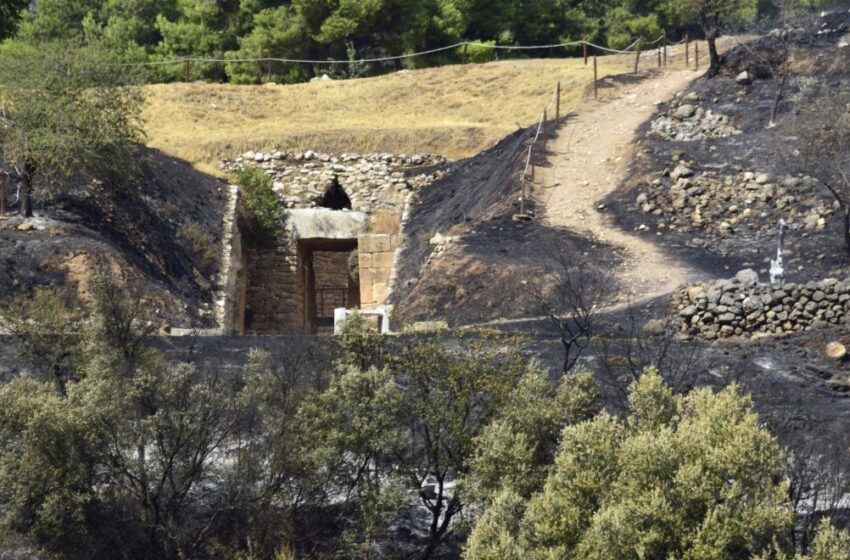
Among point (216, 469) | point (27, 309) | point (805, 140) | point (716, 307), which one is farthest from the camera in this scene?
point (805, 140)

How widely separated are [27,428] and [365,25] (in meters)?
43.7

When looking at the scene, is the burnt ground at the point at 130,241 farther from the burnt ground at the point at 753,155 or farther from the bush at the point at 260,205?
the burnt ground at the point at 753,155

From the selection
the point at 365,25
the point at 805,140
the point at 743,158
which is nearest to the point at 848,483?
the point at 805,140

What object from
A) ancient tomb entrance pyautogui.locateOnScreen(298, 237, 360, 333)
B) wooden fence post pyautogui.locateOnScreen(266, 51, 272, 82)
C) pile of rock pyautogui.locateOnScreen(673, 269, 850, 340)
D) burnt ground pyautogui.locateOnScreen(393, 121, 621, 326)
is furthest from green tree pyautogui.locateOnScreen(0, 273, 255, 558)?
wooden fence post pyautogui.locateOnScreen(266, 51, 272, 82)

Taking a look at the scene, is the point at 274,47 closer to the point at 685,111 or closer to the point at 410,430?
the point at 685,111

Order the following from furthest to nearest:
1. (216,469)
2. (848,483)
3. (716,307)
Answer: (716,307) → (216,469) → (848,483)

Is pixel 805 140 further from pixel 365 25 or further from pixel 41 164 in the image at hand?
pixel 365 25

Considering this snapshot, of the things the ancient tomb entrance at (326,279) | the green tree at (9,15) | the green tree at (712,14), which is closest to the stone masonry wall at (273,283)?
the ancient tomb entrance at (326,279)

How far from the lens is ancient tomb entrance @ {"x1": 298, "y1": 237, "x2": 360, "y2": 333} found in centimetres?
4359

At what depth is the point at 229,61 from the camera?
191ft

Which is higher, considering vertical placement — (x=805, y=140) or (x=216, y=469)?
(x=805, y=140)

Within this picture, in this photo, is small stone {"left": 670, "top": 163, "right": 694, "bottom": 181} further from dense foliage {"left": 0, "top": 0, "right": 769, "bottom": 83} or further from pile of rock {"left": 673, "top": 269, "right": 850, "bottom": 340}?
dense foliage {"left": 0, "top": 0, "right": 769, "bottom": 83}

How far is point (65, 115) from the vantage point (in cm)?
3253

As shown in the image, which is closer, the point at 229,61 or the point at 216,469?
the point at 216,469
